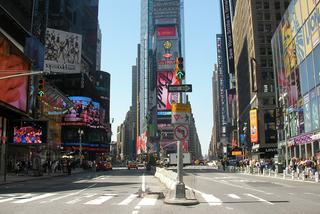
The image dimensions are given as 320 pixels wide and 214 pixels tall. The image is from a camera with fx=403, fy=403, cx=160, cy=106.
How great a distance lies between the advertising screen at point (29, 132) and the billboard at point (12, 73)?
2.99m

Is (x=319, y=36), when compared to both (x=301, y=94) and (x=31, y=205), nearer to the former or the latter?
(x=301, y=94)

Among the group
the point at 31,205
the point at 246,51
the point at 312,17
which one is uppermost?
the point at 246,51

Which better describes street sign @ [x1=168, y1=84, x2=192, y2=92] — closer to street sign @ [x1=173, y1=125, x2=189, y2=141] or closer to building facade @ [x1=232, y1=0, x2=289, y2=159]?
street sign @ [x1=173, y1=125, x2=189, y2=141]

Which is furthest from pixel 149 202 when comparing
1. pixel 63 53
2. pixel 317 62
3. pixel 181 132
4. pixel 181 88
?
pixel 63 53

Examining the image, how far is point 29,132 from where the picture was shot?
53188 millimetres

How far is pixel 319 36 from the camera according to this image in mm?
52531

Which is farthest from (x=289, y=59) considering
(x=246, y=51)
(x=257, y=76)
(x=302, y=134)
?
(x=246, y=51)

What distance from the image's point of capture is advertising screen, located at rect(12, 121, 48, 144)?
5212cm

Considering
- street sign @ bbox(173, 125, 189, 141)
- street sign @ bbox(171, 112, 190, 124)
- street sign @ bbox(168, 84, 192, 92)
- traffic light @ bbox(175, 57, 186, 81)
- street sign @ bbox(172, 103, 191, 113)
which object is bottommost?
street sign @ bbox(173, 125, 189, 141)

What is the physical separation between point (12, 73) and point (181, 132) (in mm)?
31273

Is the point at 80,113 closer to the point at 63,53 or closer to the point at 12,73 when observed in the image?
the point at 63,53

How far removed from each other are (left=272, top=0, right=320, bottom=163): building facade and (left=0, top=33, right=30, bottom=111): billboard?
103 feet

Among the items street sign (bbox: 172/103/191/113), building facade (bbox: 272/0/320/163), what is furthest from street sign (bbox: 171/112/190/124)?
building facade (bbox: 272/0/320/163)

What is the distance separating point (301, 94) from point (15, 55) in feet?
137
